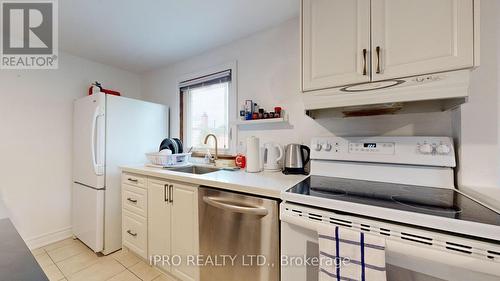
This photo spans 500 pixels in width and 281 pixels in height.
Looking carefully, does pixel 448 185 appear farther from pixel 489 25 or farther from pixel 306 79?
pixel 306 79

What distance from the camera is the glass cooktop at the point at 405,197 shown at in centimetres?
72

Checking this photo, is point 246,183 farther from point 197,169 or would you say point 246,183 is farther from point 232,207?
point 197,169

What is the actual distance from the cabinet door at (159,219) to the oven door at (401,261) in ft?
3.30

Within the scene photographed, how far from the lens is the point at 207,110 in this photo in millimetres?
2393

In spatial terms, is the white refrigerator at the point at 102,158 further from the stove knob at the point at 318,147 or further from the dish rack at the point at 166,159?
the stove knob at the point at 318,147

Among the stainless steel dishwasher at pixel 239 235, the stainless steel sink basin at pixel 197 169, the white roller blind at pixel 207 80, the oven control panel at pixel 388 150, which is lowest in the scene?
the stainless steel dishwasher at pixel 239 235

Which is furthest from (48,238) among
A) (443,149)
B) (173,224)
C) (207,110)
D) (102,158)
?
(443,149)

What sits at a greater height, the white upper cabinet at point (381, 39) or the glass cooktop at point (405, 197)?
the white upper cabinet at point (381, 39)

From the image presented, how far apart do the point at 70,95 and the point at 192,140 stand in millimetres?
1512

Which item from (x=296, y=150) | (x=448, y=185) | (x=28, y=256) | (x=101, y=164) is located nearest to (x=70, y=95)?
(x=101, y=164)

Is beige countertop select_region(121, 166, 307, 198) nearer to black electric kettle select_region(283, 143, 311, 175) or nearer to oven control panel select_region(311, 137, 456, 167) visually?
black electric kettle select_region(283, 143, 311, 175)

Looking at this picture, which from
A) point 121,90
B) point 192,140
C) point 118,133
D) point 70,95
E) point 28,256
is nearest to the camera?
point 28,256

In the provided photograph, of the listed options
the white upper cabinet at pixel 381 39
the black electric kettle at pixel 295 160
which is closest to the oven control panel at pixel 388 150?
the black electric kettle at pixel 295 160

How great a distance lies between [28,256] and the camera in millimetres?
511
